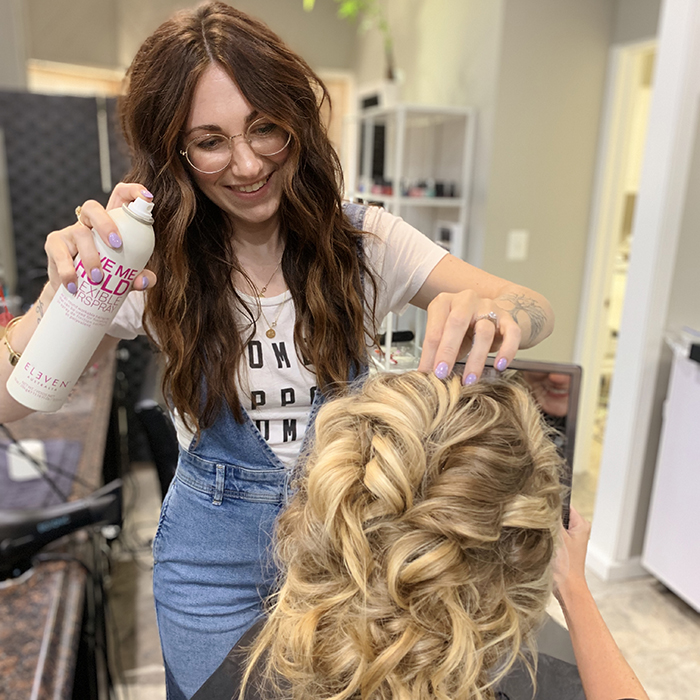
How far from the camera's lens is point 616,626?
1090 millimetres

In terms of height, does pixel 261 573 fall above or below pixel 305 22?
below

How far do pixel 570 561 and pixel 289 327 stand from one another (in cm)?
43

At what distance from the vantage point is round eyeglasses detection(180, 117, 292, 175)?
0.73 metres

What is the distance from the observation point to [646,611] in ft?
6.10

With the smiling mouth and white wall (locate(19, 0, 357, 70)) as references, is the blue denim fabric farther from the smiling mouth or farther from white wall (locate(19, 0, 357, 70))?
white wall (locate(19, 0, 357, 70))

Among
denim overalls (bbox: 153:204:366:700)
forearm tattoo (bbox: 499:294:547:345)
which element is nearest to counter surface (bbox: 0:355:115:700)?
denim overalls (bbox: 153:204:366:700)

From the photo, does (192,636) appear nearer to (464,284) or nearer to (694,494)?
(464,284)

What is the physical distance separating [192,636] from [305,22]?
3.90 m

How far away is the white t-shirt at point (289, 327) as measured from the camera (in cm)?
81

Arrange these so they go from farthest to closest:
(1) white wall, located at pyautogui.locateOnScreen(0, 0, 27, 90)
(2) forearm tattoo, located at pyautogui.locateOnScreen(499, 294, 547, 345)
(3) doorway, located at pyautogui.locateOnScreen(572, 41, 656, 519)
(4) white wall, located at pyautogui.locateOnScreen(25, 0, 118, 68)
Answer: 1. (4) white wall, located at pyautogui.locateOnScreen(25, 0, 118, 68)
2. (1) white wall, located at pyautogui.locateOnScreen(0, 0, 27, 90)
3. (3) doorway, located at pyautogui.locateOnScreen(572, 41, 656, 519)
4. (2) forearm tattoo, located at pyautogui.locateOnScreen(499, 294, 547, 345)

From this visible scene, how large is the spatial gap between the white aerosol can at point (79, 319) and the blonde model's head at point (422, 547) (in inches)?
10.3

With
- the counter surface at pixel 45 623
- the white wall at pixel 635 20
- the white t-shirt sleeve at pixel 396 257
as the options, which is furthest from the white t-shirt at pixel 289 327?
the white wall at pixel 635 20

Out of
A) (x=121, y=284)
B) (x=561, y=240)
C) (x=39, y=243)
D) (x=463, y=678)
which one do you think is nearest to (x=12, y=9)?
(x=39, y=243)

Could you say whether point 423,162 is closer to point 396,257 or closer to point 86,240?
point 396,257
